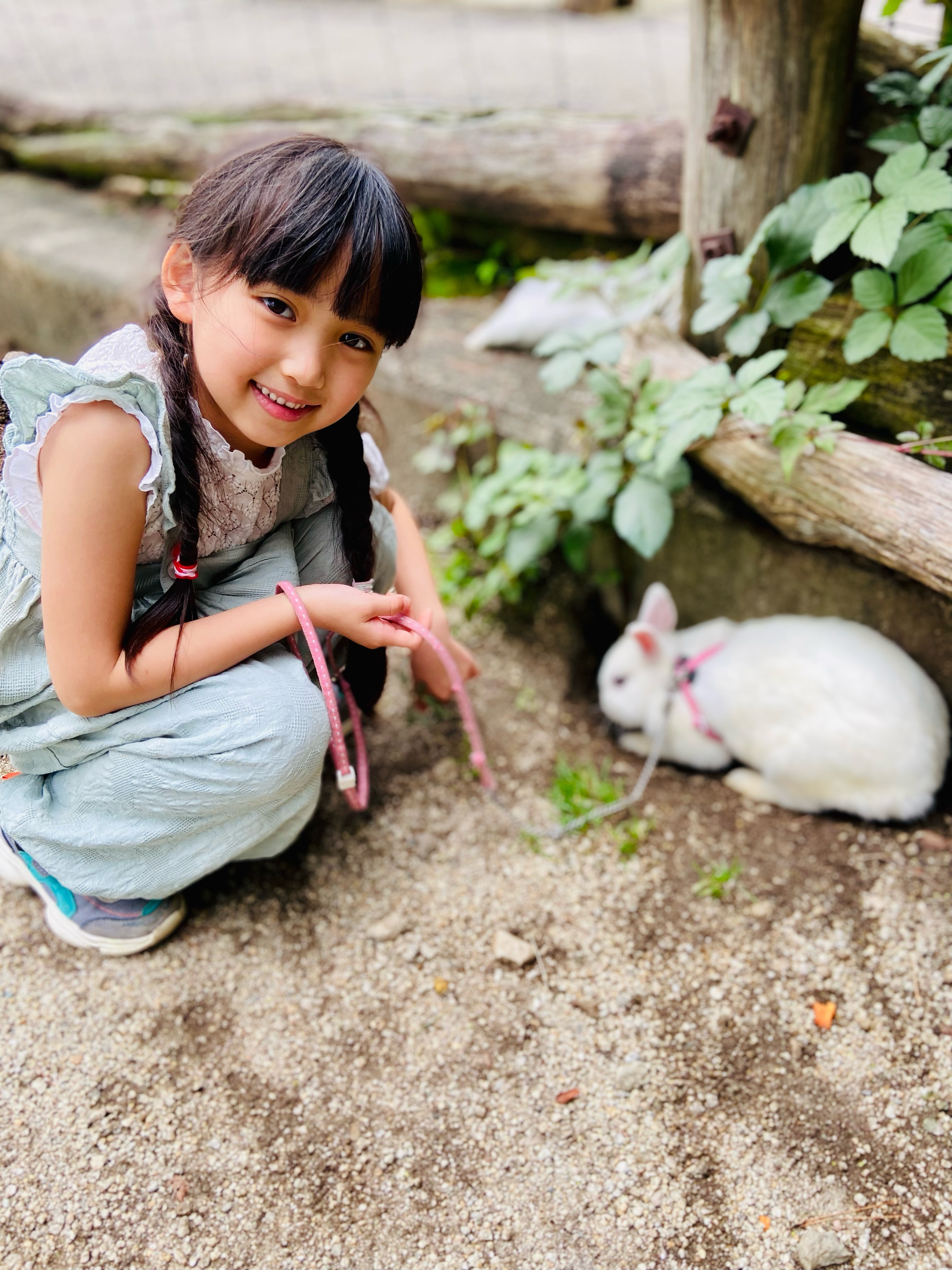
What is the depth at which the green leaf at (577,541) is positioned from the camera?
7.48 ft

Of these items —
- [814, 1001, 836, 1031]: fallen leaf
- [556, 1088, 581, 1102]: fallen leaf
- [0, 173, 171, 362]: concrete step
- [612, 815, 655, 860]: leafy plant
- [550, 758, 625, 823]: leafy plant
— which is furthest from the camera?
[0, 173, 171, 362]: concrete step

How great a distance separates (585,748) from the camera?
2244mm

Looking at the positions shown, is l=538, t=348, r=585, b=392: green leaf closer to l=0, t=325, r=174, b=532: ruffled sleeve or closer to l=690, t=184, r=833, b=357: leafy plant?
l=690, t=184, r=833, b=357: leafy plant

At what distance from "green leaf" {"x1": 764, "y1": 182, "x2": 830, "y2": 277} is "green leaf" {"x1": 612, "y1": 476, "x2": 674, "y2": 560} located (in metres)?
0.50

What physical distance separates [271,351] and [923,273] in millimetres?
1238

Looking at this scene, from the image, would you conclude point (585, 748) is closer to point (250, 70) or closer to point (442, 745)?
point (442, 745)

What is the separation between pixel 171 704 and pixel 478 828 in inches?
30.5

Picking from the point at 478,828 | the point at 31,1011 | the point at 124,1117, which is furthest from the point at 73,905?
the point at 478,828

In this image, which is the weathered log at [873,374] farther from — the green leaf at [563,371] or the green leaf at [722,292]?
the green leaf at [563,371]

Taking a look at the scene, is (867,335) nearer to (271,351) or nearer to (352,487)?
(352,487)

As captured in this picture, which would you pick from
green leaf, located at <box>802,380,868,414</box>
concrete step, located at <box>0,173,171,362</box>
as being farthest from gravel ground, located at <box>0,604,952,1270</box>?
concrete step, located at <box>0,173,171,362</box>

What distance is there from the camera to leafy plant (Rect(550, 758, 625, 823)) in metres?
2.02

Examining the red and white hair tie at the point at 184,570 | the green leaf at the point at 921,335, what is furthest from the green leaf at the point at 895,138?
the red and white hair tie at the point at 184,570

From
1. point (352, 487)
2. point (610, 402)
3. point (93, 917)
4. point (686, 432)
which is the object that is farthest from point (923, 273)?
point (93, 917)
